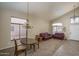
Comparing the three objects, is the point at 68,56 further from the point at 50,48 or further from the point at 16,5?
the point at 16,5

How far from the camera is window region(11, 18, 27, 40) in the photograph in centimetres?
257

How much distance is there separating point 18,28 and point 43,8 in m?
0.77

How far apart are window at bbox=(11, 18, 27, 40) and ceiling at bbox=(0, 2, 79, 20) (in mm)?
259

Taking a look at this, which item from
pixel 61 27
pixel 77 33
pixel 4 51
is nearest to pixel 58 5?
pixel 61 27

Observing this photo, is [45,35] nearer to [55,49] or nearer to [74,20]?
[55,49]

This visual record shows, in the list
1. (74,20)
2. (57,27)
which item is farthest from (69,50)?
(74,20)

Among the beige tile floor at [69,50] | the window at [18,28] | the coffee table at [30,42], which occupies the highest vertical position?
the window at [18,28]

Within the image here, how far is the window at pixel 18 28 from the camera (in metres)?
2.57

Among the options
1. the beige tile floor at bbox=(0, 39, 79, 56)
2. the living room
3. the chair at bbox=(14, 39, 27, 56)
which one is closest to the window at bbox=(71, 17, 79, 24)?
the living room

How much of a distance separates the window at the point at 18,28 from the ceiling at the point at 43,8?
0.85ft

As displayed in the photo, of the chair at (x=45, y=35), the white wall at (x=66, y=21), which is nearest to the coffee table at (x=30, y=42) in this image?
the chair at (x=45, y=35)

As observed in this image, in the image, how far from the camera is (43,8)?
2.67 metres

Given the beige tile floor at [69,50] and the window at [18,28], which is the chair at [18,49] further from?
the beige tile floor at [69,50]

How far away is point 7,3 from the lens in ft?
8.49
